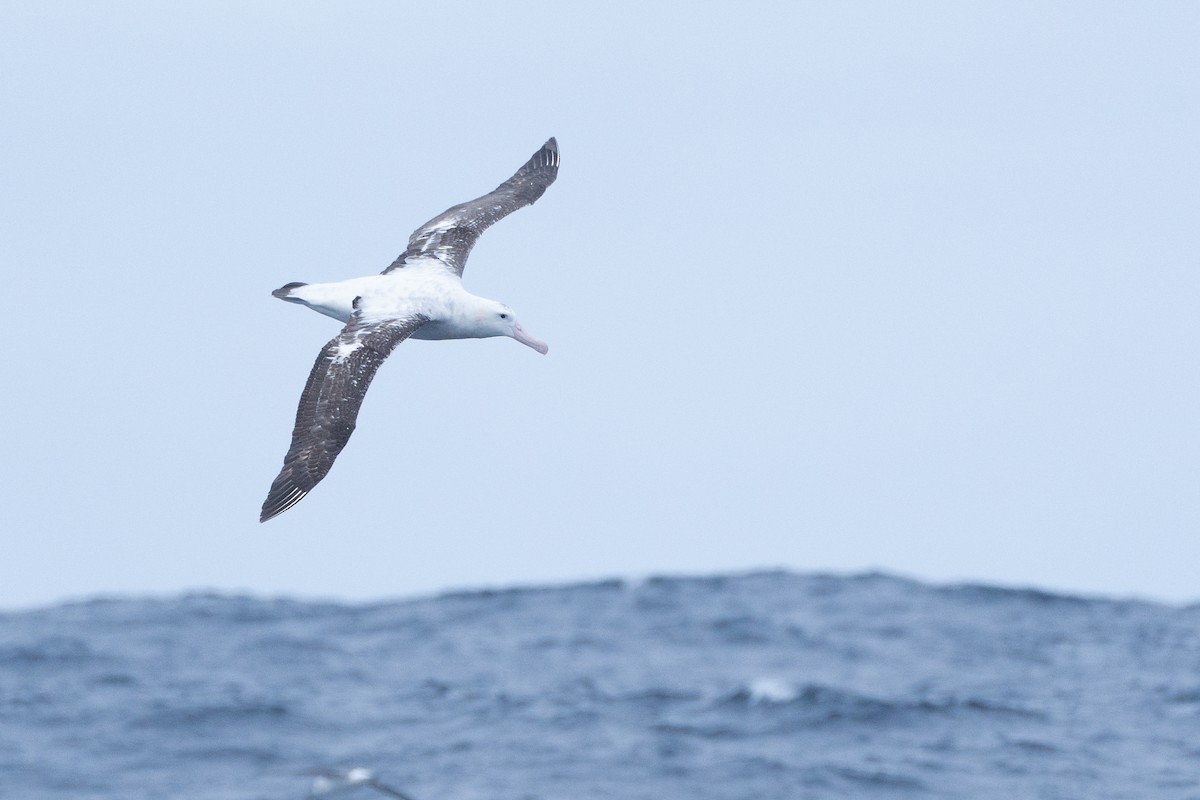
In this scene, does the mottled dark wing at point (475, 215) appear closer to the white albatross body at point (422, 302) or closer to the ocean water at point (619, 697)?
the white albatross body at point (422, 302)

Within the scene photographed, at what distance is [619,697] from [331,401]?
16803 millimetres

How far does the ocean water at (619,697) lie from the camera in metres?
23.1

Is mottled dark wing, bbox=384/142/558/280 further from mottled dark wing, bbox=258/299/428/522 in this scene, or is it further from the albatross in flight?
mottled dark wing, bbox=258/299/428/522

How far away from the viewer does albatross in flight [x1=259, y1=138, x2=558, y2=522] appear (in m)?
11.6

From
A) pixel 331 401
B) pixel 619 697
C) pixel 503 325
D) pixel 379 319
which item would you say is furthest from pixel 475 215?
pixel 619 697

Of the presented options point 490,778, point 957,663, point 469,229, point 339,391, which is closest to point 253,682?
point 490,778

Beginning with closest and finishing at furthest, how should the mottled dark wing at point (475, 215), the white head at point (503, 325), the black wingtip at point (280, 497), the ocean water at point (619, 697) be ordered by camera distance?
the black wingtip at point (280, 497), the white head at point (503, 325), the mottled dark wing at point (475, 215), the ocean water at point (619, 697)

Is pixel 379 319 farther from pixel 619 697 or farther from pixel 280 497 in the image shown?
pixel 619 697

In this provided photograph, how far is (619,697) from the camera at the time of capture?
2773 centimetres

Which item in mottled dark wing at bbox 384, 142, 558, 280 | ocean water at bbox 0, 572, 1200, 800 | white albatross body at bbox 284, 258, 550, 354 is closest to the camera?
white albatross body at bbox 284, 258, 550, 354

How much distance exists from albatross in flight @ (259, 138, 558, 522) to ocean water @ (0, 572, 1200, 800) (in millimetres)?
9121

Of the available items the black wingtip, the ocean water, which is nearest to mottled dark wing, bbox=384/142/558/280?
the black wingtip

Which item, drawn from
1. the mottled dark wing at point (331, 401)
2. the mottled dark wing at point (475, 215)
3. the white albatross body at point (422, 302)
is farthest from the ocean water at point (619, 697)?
the mottled dark wing at point (331, 401)

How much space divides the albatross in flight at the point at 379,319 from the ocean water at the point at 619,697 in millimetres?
9121
